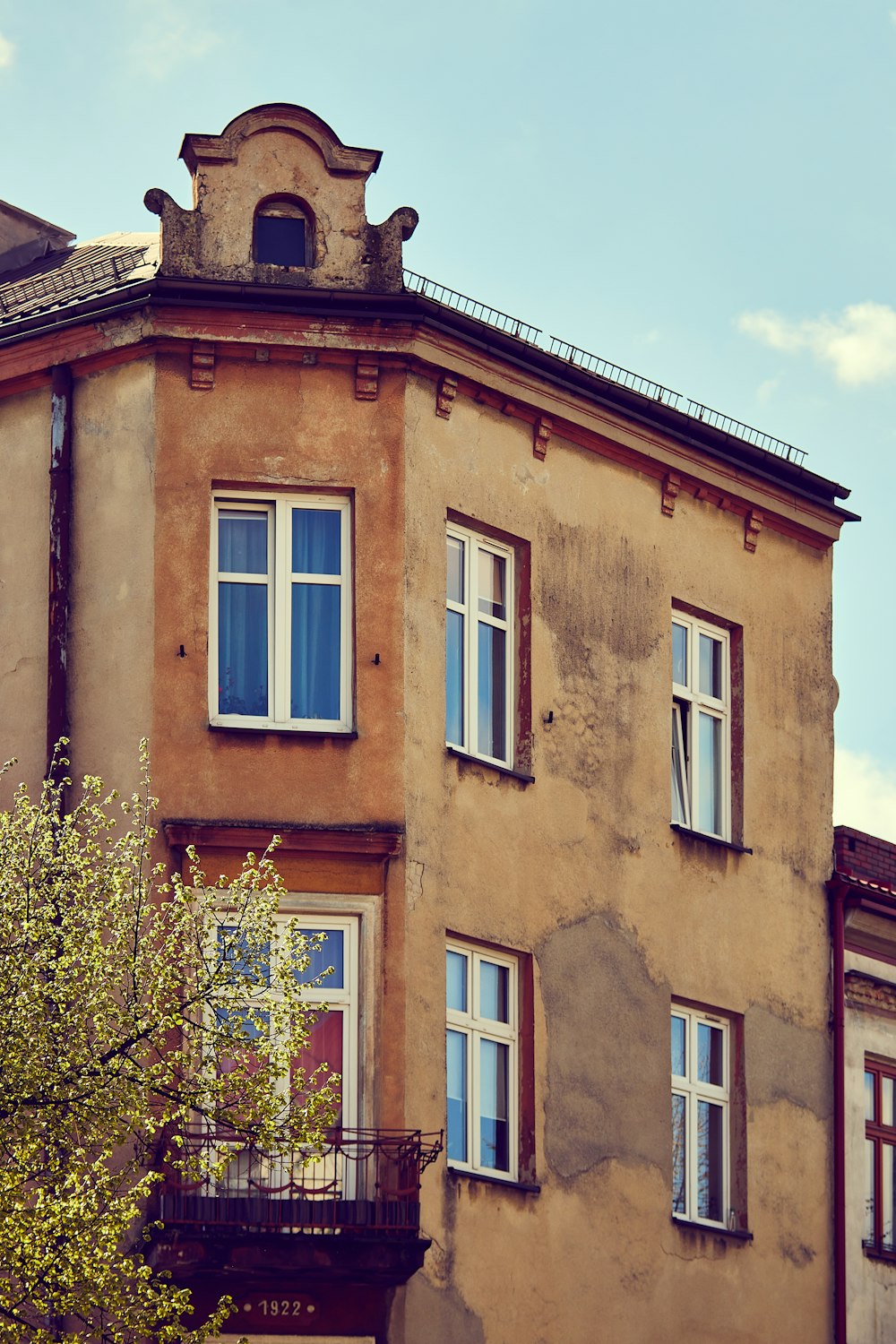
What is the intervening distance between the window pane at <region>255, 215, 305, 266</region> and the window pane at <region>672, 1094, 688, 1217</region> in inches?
328

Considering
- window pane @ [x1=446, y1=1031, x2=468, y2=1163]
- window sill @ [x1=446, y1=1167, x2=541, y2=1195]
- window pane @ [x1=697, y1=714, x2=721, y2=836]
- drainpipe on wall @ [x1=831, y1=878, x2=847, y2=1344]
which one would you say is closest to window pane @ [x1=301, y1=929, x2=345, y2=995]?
window pane @ [x1=446, y1=1031, x2=468, y2=1163]

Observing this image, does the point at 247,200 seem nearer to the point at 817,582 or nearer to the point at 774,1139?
the point at 817,582

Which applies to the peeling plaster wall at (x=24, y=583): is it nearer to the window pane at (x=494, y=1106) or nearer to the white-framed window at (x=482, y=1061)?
the white-framed window at (x=482, y=1061)

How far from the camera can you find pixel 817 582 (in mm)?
28938

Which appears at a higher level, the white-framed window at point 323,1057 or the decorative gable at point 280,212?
the decorative gable at point 280,212

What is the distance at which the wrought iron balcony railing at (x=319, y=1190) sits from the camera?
21969mm

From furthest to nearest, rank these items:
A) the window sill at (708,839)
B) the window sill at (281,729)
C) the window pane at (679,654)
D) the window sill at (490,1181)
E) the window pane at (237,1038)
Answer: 1. the window pane at (679,654)
2. the window sill at (708,839)
3. the window sill at (281,729)
4. the window sill at (490,1181)
5. the window pane at (237,1038)

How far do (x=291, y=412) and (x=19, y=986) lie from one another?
6.76 m

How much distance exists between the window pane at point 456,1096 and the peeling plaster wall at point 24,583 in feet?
13.7

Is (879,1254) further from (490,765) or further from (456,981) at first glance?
(490,765)

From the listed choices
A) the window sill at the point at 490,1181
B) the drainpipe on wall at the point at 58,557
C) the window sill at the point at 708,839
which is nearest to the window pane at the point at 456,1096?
the window sill at the point at 490,1181

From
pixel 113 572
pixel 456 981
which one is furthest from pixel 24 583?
pixel 456 981

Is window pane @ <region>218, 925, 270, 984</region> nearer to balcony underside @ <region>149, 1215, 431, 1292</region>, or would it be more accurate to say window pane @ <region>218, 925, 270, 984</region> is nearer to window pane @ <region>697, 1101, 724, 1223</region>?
balcony underside @ <region>149, 1215, 431, 1292</region>

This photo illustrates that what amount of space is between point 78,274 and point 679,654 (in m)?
6.87
